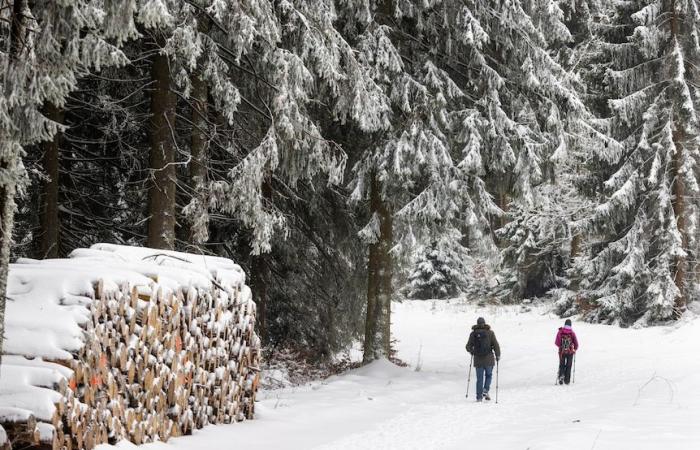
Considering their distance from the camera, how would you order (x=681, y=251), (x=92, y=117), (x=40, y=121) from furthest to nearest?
(x=681, y=251), (x=92, y=117), (x=40, y=121)

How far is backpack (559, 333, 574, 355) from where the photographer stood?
634 inches

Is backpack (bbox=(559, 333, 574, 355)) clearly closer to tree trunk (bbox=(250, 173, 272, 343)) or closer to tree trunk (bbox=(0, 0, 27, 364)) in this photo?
tree trunk (bbox=(250, 173, 272, 343))

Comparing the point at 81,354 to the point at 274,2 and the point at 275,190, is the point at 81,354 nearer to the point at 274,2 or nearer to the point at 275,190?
the point at 274,2

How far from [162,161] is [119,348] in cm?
461

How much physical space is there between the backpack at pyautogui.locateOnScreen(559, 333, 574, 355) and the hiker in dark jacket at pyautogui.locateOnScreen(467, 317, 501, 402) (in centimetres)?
A: 277

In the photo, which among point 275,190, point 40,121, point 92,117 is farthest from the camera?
point 275,190

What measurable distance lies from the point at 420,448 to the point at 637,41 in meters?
18.2

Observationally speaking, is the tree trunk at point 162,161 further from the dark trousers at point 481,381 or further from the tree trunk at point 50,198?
the dark trousers at point 481,381

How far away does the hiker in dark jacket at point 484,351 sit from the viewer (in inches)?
540

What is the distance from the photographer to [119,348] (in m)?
6.74

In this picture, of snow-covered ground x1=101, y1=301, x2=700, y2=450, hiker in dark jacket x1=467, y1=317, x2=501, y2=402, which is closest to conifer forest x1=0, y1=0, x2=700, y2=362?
snow-covered ground x1=101, y1=301, x2=700, y2=450

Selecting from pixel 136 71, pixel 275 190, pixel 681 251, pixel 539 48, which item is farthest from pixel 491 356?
pixel 681 251

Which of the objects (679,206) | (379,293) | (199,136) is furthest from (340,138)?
(679,206)

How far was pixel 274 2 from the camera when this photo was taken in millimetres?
11461
